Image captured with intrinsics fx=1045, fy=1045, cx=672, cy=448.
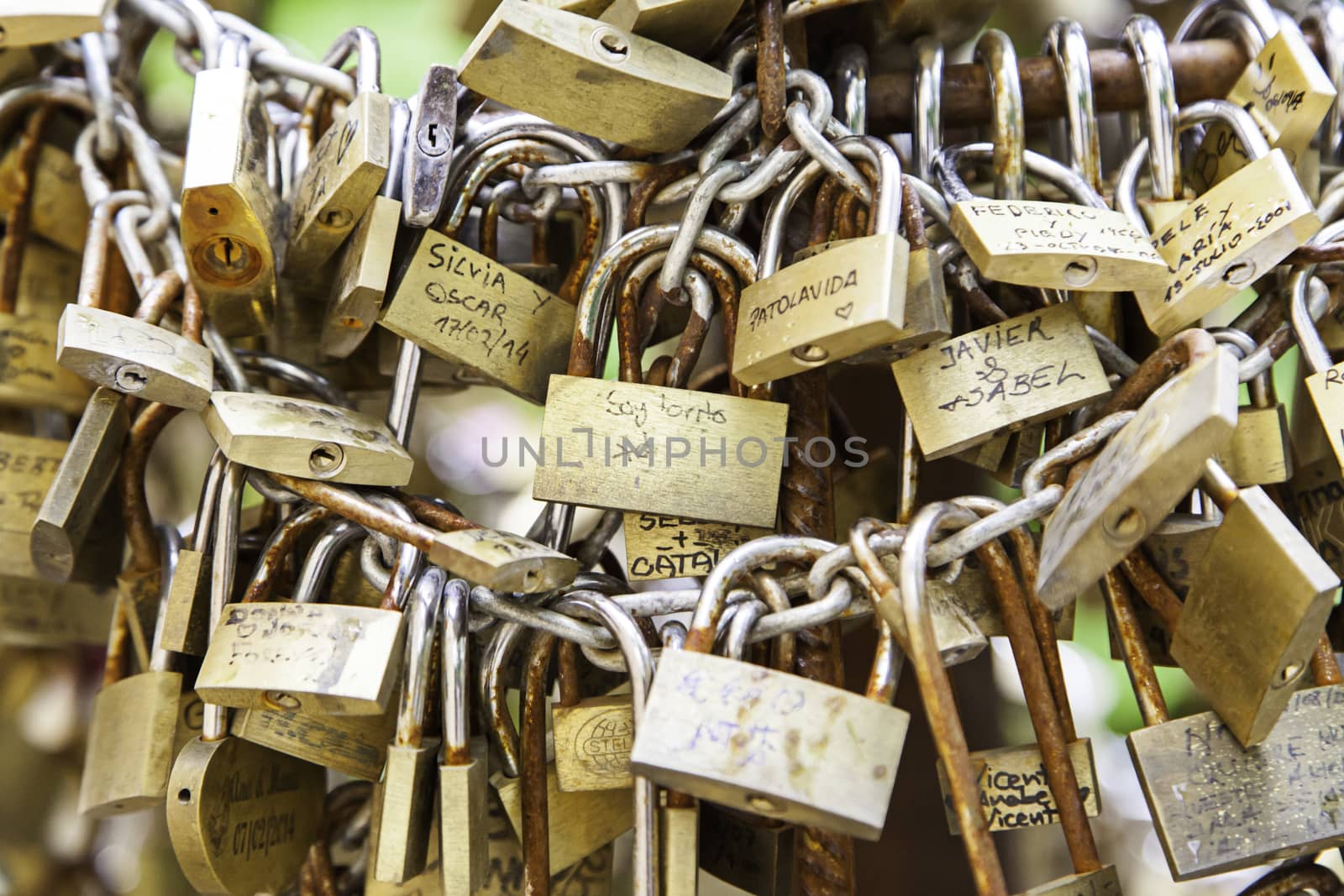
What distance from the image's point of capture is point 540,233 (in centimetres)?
84

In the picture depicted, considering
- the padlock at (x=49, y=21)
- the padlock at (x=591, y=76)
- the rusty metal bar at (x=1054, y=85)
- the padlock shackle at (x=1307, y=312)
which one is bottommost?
the padlock shackle at (x=1307, y=312)

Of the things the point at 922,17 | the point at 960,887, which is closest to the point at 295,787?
the point at 960,887

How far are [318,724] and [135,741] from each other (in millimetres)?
140

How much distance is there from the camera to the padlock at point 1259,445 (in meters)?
0.70

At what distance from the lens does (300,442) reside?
65 centimetres

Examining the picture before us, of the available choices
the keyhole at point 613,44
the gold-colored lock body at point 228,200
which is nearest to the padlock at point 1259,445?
the keyhole at point 613,44

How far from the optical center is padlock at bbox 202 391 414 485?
0.65 metres

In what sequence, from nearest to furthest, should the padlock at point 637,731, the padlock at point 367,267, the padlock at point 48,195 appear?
the padlock at point 637,731, the padlock at point 367,267, the padlock at point 48,195

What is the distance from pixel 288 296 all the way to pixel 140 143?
16 centimetres

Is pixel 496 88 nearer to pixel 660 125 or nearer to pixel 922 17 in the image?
pixel 660 125

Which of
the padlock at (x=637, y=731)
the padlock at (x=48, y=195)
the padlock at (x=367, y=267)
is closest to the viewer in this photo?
the padlock at (x=637, y=731)

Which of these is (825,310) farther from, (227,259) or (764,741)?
(227,259)

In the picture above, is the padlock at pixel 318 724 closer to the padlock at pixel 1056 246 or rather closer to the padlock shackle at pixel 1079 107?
the padlock at pixel 1056 246

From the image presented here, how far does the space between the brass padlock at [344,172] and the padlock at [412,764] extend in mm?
254
